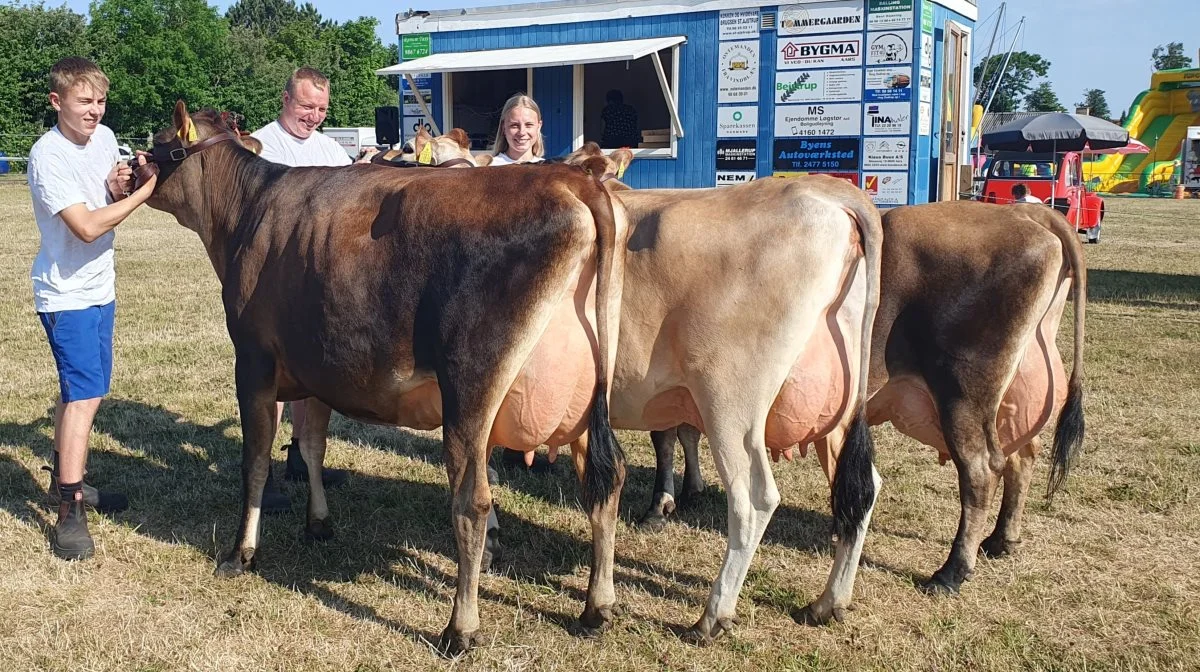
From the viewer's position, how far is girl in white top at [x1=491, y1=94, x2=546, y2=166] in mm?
5098

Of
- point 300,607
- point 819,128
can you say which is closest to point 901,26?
point 819,128

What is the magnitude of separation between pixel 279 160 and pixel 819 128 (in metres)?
5.53

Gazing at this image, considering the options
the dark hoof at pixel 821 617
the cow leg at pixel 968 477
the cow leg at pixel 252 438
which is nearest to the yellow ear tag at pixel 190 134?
the cow leg at pixel 252 438

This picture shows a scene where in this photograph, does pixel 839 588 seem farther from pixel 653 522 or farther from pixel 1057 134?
pixel 1057 134

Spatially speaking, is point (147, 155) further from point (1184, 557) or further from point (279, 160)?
point (1184, 557)

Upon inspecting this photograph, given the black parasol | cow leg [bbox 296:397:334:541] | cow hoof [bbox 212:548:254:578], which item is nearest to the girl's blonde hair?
cow leg [bbox 296:397:334:541]

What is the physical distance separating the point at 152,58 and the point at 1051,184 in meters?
40.7

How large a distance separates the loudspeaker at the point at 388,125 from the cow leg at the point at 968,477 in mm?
9191

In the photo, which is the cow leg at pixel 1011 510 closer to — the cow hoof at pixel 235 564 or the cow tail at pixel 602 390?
the cow tail at pixel 602 390

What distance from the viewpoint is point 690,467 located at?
530 cm

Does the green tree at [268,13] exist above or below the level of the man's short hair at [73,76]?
above

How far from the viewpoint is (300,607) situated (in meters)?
3.95

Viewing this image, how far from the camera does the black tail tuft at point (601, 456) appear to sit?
354 cm

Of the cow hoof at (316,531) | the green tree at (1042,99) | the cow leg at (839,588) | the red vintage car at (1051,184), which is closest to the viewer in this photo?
the cow leg at (839,588)
